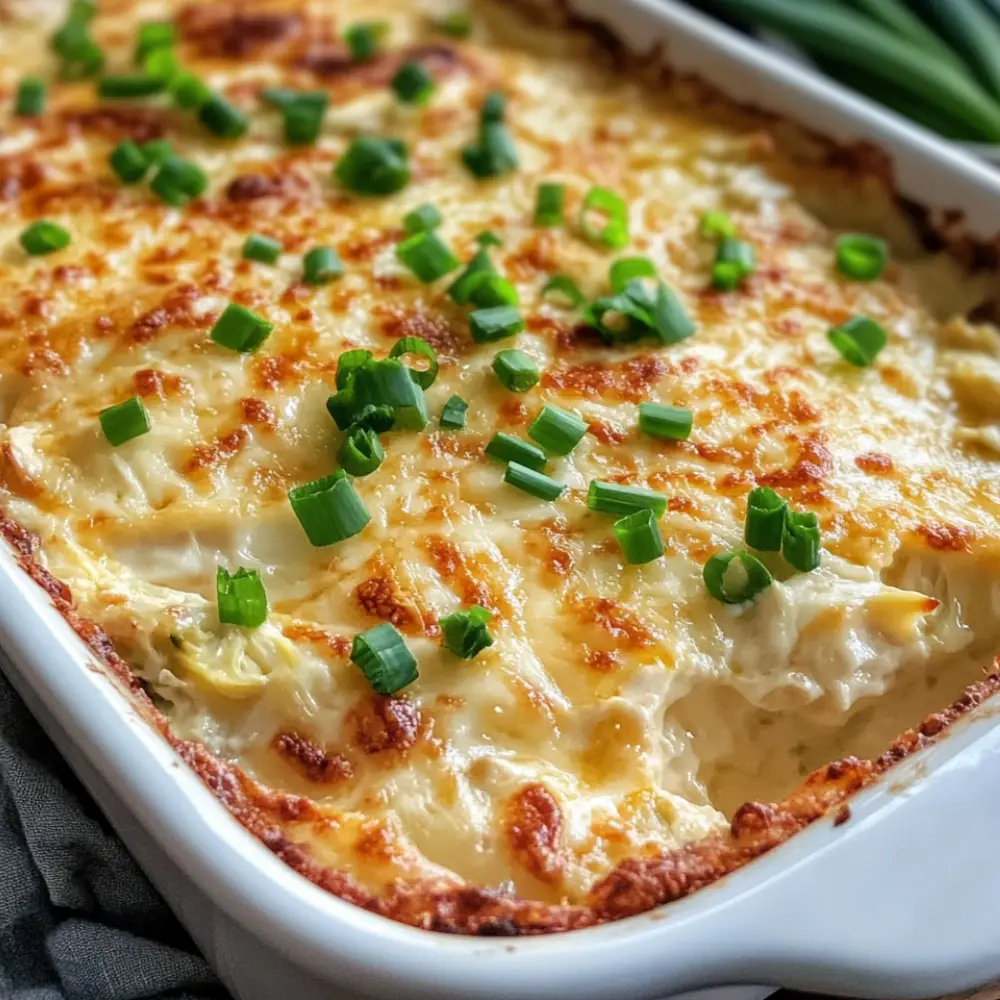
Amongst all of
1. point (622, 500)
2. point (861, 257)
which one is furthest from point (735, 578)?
point (861, 257)

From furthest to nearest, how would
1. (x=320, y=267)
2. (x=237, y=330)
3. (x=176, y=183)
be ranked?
1. (x=176, y=183)
2. (x=320, y=267)
3. (x=237, y=330)

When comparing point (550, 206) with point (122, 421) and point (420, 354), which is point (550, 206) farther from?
point (122, 421)

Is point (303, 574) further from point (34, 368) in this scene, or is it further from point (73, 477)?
point (34, 368)

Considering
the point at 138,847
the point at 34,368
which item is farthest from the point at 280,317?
the point at 138,847

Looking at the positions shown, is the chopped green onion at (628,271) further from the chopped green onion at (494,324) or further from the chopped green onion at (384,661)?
the chopped green onion at (384,661)

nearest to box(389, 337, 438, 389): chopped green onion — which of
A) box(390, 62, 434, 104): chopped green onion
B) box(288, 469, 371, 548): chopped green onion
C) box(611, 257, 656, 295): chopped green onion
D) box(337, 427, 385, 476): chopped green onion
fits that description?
box(337, 427, 385, 476): chopped green onion

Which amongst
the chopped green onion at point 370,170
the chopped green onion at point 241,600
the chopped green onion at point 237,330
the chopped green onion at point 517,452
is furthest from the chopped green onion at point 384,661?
the chopped green onion at point 370,170
